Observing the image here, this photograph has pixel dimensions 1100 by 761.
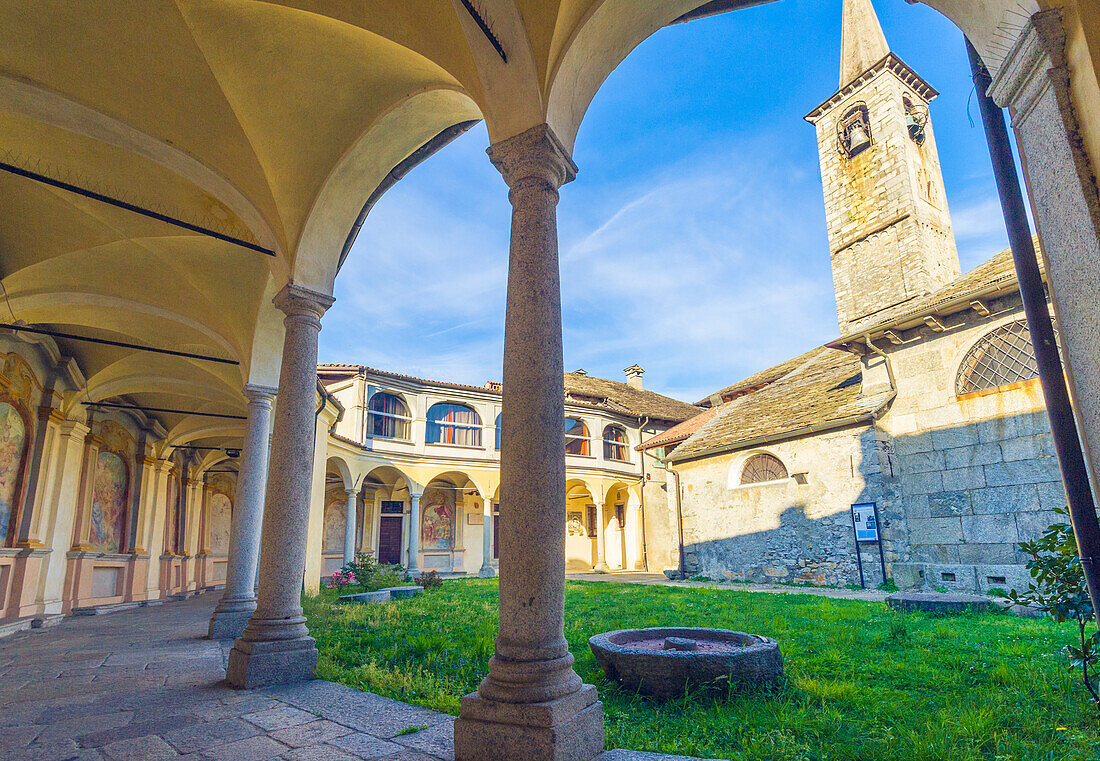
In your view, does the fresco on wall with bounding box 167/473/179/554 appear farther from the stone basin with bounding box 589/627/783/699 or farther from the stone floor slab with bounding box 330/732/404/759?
the stone basin with bounding box 589/627/783/699

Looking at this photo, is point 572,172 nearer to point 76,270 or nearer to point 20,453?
point 76,270

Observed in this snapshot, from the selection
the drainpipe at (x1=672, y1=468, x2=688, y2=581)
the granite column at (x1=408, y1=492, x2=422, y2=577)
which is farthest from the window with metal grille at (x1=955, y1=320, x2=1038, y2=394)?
the granite column at (x1=408, y1=492, x2=422, y2=577)

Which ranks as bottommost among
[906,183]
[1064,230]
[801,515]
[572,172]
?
[801,515]

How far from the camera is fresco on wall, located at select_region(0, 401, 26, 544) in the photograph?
29.5 ft

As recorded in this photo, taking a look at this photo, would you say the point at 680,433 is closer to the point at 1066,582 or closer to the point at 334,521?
the point at 334,521

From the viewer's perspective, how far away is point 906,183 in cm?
1554

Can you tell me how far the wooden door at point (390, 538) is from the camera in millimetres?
24547

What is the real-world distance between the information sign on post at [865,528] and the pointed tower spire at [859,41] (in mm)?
12968

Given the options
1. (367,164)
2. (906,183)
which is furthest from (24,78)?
(906,183)

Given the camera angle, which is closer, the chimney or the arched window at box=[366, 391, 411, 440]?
the arched window at box=[366, 391, 411, 440]

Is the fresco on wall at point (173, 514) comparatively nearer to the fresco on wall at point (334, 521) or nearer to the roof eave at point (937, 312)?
the fresco on wall at point (334, 521)

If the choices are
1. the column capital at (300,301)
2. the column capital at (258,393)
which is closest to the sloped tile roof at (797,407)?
the column capital at (300,301)

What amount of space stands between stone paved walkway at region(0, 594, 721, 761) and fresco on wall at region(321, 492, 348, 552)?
17.2 m

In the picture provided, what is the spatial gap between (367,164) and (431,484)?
1972cm
